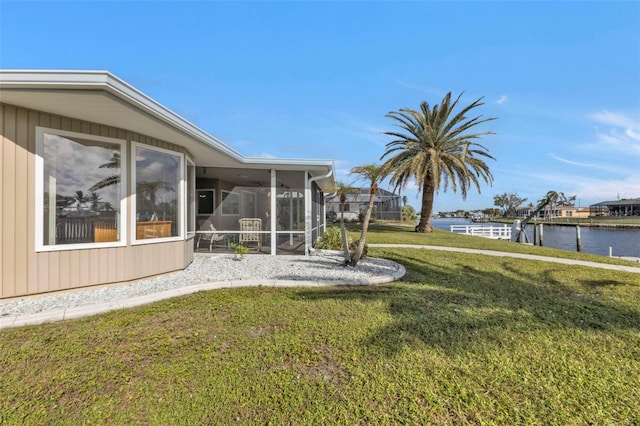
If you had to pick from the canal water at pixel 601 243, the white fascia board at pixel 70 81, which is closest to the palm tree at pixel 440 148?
the canal water at pixel 601 243

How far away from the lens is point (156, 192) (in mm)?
6043

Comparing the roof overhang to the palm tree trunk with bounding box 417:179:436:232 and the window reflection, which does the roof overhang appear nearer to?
the window reflection

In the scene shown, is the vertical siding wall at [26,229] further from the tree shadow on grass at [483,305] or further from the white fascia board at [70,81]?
the tree shadow on grass at [483,305]

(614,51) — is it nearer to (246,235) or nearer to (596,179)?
(246,235)

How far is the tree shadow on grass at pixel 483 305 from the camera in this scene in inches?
135

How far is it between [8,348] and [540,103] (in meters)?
18.6

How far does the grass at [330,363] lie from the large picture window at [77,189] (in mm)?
1777

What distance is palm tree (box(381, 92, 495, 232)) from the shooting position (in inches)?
659

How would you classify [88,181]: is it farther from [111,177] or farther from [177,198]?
[177,198]

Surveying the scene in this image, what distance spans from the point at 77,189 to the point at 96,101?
1877 millimetres

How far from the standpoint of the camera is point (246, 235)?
9102 millimetres

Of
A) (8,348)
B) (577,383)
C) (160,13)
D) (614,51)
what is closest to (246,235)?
(8,348)

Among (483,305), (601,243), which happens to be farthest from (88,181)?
(601,243)

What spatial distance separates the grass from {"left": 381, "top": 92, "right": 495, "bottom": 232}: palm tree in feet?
42.3
